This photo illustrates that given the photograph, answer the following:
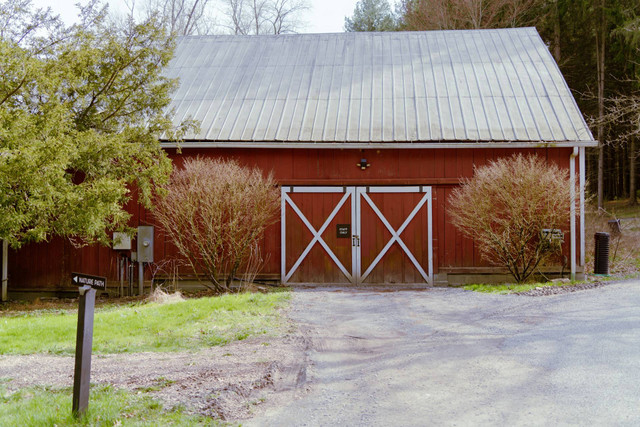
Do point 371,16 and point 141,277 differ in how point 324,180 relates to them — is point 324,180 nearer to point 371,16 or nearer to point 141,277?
point 141,277

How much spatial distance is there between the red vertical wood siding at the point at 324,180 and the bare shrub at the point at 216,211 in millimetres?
897

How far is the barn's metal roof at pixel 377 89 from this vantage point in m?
12.2

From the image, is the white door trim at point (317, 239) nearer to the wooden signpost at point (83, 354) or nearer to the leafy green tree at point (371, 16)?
the wooden signpost at point (83, 354)

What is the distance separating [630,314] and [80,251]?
10805 mm

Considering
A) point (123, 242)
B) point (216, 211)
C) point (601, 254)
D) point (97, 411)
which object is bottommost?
point (97, 411)

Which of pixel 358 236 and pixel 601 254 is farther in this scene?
pixel 601 254

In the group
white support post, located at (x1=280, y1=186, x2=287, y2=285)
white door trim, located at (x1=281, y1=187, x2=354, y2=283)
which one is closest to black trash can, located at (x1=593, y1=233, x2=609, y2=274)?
white door trim, located at (x1=281, y1=187, x2=354, y2=283)

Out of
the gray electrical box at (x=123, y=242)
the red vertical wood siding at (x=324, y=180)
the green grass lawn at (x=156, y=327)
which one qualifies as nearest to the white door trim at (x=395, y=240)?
the red vertical wood siding at (x=324, y=180)

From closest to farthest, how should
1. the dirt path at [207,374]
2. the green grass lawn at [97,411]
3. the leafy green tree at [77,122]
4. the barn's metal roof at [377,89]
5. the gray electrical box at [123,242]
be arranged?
the green grass lawn at [97,411] < the dirt path at [207,374] < the leafy green tree at [77,122] < the gray electrical box at [123,242] < the barn's metal roof at [377,89]

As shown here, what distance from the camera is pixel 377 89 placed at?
1403 cm

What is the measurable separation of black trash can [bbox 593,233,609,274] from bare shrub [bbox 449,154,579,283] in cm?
165

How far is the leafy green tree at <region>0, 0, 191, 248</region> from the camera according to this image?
8.66 meters

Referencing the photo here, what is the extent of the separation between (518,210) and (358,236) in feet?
11.2

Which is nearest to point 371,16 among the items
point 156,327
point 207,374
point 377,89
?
point 377,89
